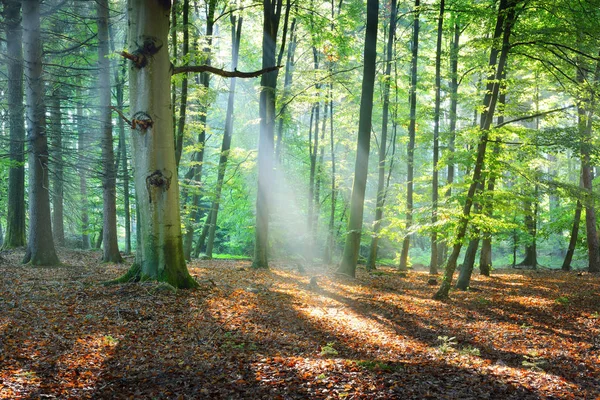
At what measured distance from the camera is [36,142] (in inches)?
447

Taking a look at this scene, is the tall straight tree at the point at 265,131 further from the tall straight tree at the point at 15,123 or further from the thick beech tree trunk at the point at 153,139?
the tall straight tree at the point at 15,123

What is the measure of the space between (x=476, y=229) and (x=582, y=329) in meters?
3.24

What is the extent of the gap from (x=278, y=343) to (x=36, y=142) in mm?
9426

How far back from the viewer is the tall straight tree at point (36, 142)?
1123cm

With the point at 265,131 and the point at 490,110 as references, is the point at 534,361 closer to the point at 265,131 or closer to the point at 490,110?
the point at 490,110

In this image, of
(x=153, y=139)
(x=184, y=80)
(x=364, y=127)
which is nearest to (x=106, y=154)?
(x=184, y=80)

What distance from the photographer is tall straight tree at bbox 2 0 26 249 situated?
12.8 metres

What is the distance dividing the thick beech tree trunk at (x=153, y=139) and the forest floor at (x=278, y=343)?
701 millimetres

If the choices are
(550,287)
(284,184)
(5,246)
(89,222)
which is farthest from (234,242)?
(550,287)

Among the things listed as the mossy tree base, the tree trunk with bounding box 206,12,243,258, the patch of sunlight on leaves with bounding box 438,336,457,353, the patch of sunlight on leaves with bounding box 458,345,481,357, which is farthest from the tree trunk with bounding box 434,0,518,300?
the tree trunk with bounding box 206,12,243,258

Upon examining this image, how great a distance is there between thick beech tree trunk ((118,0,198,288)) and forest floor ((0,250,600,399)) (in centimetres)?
70

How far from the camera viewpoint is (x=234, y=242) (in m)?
28.0

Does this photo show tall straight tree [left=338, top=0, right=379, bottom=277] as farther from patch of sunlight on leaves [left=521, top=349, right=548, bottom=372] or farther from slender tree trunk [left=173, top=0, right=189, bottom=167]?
patch of sunlight on leaves [left=521, top=349, right=548, bottom=372]

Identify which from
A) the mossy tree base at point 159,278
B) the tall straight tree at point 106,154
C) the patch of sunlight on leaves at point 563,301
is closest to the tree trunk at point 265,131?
the tall straight tree at point 106,154
